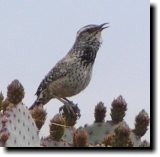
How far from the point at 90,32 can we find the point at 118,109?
0.27 meters

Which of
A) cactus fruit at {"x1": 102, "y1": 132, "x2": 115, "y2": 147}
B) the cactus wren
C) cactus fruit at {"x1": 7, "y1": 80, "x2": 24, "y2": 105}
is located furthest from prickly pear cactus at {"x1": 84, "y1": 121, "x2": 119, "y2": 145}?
cactus fruit at {"x1": 7, "y1": 80, "x2": 24, "y2": 105}

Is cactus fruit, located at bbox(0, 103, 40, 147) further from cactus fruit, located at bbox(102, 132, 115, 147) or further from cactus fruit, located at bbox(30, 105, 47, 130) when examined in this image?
cactus fruit, located at bbox(102, 132, 115, 147)

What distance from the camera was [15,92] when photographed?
127 cm

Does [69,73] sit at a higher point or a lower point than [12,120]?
higher

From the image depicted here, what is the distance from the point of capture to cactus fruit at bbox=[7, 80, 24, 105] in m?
1.25

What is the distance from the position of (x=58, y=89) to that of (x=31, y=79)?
0.31ft

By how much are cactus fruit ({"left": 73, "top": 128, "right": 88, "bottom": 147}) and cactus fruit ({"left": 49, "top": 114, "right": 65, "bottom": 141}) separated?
45 mm

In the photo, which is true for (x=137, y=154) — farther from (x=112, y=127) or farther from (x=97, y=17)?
(x=97, y=17)

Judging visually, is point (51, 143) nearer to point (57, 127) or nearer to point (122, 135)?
point (57, 127)

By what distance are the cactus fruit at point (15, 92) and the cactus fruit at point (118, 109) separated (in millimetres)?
294

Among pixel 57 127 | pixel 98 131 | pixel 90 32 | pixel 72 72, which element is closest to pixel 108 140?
pixel 98 131

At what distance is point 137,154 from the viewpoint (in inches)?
49.4

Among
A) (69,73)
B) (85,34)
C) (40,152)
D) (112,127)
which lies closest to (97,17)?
(85,34)

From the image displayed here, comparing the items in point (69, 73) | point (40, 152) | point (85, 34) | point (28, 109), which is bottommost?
point (40, 152)
